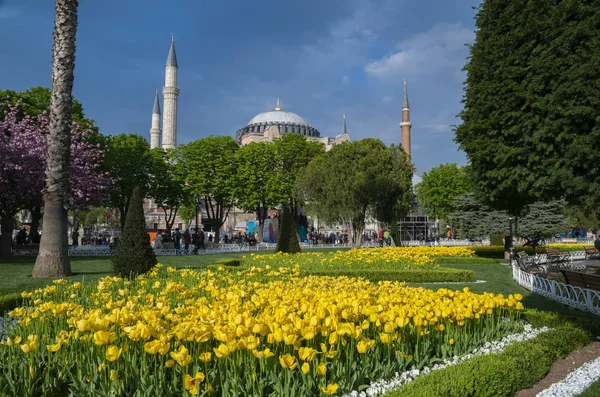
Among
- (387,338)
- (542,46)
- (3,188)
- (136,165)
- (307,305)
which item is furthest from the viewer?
(136,165)

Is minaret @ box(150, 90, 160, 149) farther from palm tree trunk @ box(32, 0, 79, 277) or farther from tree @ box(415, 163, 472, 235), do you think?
palm tree trunk @ box(32, 0, 79, 277)

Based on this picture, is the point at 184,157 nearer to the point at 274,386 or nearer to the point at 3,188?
the point at 3,188

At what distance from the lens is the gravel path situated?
448 centimetres

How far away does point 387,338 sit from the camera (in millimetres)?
4012

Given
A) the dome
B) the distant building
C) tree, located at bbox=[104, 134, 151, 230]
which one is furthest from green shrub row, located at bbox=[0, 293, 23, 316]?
the dome

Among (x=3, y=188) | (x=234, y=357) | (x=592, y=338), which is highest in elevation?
(x=3, y=188)

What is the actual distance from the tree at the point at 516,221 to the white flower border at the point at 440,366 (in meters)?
19.8

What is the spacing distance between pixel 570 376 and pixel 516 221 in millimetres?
21775

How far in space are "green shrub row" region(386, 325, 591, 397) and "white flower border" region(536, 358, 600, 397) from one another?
19 cm

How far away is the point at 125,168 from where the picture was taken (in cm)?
3309

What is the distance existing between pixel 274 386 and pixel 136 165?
32773 mm

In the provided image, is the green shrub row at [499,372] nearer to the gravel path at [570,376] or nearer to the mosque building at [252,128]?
the gravel path at [570,376]

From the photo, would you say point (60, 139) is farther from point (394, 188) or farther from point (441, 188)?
point (441, 188)

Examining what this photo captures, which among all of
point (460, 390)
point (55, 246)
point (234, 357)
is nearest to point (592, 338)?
point (460, 390)
